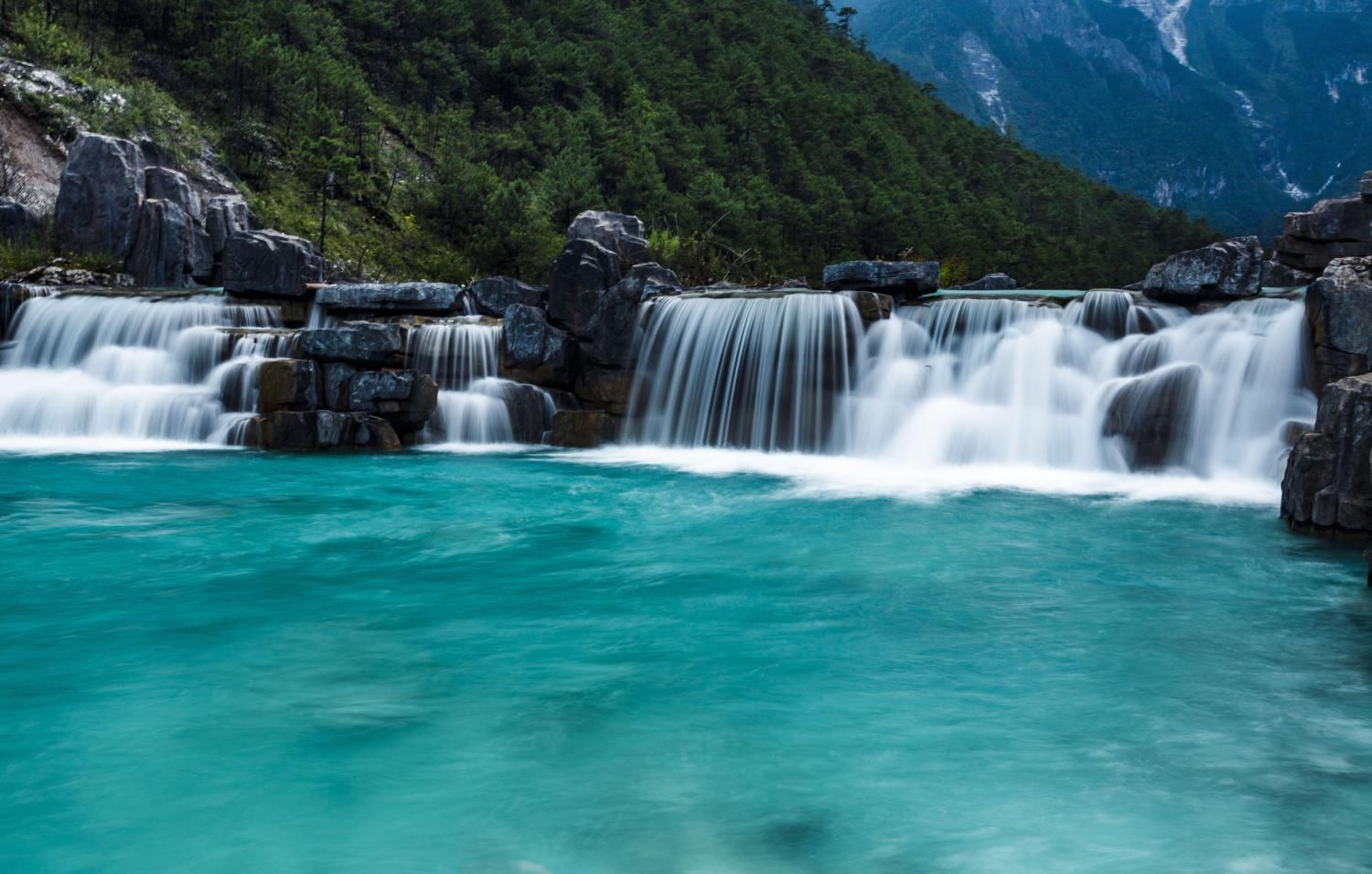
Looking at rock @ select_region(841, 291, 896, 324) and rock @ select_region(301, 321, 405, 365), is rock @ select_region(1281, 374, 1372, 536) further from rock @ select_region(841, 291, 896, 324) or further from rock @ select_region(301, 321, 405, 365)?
rock @ select_region(301, 321, 405, 365)

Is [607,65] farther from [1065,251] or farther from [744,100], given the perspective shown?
[1065,251]

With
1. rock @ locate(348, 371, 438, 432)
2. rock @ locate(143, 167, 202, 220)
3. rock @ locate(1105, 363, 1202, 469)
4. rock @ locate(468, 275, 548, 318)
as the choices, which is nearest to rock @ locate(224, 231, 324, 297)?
rock @ locate(468, 275, 548, 318)

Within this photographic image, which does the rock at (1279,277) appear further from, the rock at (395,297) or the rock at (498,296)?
the rock at (395,297)

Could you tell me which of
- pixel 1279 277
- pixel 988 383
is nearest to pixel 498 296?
pixel 988 383

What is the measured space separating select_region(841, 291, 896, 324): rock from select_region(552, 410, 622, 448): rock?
4496mm

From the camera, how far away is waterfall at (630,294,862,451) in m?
17.2

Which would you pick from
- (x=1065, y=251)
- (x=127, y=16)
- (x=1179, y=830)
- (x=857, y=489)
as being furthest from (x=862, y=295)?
(x=1065, y=251)

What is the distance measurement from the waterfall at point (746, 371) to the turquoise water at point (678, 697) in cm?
634

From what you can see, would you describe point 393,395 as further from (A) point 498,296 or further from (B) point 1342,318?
(B) point 1342,318

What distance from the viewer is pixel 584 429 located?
59.1 feet

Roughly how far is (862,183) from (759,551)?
5695cm

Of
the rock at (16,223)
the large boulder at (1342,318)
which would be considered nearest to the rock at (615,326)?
the large boulder at (1342,318)

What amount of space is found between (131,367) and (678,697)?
1592 centimetres

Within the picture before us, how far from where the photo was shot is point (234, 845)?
13.8 feet
